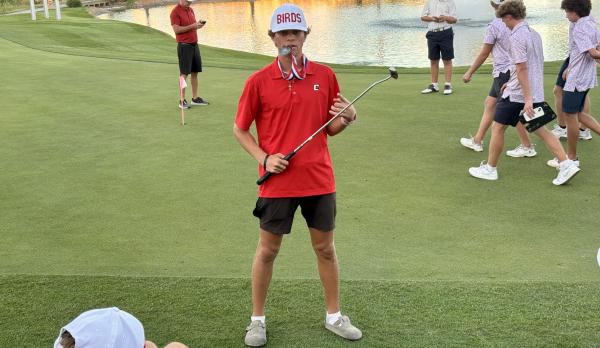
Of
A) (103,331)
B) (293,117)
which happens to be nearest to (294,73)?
(293,117)

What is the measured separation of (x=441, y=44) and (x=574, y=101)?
161 inches

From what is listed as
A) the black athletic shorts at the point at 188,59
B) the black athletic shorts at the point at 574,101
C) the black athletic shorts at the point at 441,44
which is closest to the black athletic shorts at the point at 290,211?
the black athletic shorts at the point at 574,101

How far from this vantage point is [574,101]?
707 centimetres

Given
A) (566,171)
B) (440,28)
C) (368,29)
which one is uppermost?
(440,28)

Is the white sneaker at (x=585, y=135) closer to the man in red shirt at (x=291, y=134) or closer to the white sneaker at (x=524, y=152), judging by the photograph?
A: the white sneaker at (x=524, y=152)

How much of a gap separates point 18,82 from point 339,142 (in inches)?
232

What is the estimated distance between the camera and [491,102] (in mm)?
7605

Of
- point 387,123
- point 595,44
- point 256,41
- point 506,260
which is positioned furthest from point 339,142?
point 256,41

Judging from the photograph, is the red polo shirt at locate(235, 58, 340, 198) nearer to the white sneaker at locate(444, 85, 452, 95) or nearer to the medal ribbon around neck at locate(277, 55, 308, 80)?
the medal ribbon around neck at locate(277, 55, 308, 80)

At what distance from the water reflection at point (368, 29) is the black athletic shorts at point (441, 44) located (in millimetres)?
6528

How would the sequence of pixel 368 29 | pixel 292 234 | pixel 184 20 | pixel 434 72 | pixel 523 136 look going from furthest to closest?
1. pixel 368 29
2. pixel 434 72
3. pixel 184 20
4. pixel 523 136
5. pixel 292 234

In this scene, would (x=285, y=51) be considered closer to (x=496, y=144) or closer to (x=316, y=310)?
(x=316, y=310)

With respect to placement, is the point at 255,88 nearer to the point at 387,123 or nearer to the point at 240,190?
the point at 240,190

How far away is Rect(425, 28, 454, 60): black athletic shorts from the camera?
10.9 metres
